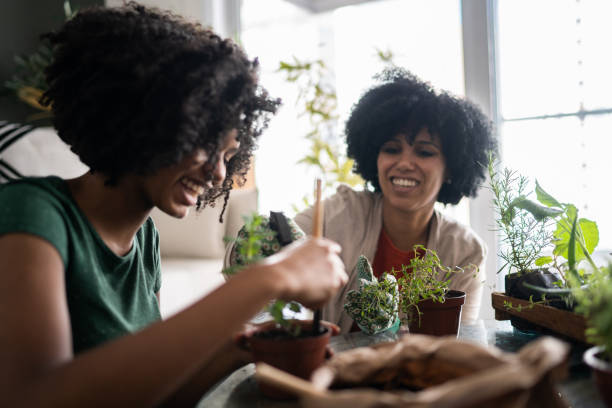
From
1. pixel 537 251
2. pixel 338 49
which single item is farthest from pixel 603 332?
pixel 338 49

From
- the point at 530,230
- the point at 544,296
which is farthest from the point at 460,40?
the point at 544,296

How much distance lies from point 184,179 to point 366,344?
1.70 feet

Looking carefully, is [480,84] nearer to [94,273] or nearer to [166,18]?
[166,18]

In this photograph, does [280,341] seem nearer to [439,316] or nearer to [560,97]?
[439,316]

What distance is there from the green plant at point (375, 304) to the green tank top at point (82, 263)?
0.47 m

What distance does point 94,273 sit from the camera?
983 millimetres

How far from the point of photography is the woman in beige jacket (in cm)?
205

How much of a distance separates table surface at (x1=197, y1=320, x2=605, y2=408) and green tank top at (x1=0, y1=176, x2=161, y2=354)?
26 centimetres

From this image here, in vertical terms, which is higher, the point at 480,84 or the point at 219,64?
the point at 480,84

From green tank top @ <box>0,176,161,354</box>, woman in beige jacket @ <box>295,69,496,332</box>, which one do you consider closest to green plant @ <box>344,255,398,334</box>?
green tank top @ <box>0,176,161,354</box>

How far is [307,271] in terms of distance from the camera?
0.74 metres

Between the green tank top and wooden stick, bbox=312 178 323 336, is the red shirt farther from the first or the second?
wooden stick, bbox=312 178 323 336

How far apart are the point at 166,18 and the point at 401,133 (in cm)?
126

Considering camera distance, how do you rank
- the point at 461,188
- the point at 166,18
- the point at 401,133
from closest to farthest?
1. the point at 166,18
2. the point at 401,133
3. the point at 461,188
